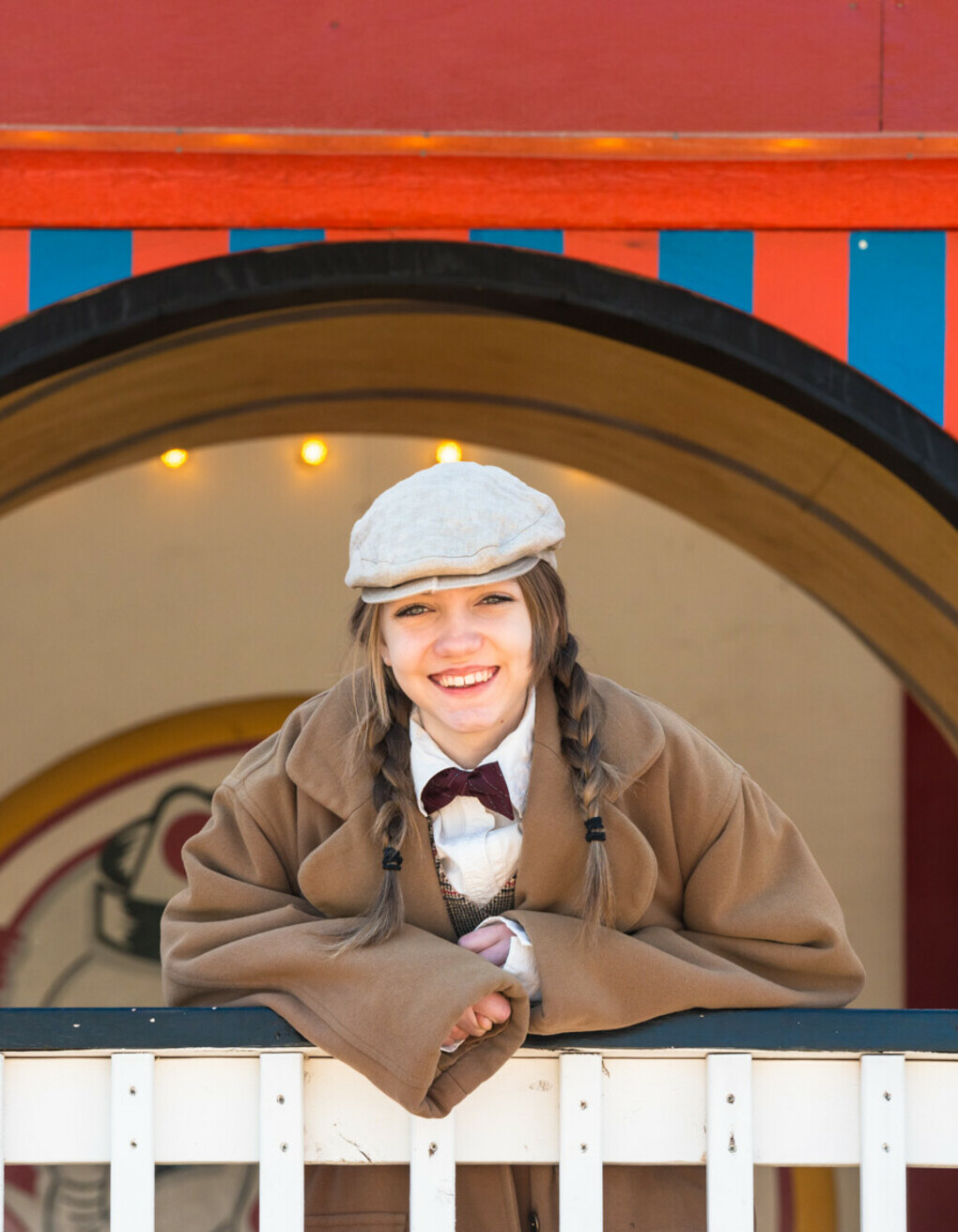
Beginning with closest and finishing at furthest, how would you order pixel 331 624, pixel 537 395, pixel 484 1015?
1. pixel 484 1015
2. pixel 537 395
3. pixel 331 624

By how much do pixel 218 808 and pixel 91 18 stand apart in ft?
4.43

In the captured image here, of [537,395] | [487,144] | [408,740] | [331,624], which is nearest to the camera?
[408,740]

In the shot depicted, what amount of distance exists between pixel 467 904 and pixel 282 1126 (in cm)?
33

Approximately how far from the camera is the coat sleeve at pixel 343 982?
1.75 meters

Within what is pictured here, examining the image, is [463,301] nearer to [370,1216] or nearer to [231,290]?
[231,290]

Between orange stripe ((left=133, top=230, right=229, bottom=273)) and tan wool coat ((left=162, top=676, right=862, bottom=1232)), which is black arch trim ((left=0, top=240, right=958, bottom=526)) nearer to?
orange stripe ((left=133, top=230, right=229, bottom=273))

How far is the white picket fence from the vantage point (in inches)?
71.6

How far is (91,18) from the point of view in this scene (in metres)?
2.63

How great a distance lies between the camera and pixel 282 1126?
181 centimetres

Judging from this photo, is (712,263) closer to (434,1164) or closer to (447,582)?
(447,582)

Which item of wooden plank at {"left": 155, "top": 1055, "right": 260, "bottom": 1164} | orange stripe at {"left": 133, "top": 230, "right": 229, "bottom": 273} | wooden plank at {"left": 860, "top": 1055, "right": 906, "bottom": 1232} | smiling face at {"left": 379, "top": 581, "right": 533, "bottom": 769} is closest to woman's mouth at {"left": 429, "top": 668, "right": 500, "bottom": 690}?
smiling face at {"left": 379, "top": 581, "right": 533, "bottom": 769}

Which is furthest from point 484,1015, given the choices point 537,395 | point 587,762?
point 537,395

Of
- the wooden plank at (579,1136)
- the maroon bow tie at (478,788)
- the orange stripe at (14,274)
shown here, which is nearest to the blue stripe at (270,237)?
the orange stripe at (14,274)

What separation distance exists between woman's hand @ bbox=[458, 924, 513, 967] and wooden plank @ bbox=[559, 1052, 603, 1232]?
13cm
